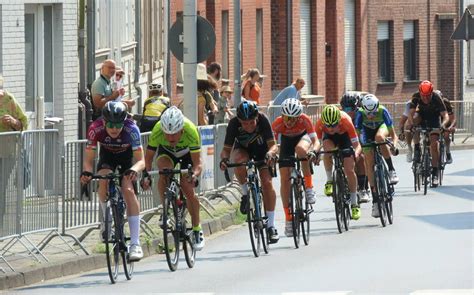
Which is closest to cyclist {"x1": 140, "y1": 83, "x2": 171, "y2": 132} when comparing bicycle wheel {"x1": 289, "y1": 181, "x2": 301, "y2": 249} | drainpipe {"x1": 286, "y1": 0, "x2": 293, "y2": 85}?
bicycle wheel {"x1": 289, "y1": 181, "x2": 301, "y2": 249}

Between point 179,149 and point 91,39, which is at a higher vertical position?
point 91,39

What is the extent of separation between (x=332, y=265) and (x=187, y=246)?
4.76 ft

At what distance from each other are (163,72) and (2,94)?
20222 mm

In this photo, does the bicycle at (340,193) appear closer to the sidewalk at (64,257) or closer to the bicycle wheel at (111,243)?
the sidewalk at (64,257)

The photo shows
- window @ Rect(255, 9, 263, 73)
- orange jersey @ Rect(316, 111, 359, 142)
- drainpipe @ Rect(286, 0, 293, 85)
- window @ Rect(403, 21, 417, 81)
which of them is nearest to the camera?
orange jersey @ Rect(316, 111, 359, 142)

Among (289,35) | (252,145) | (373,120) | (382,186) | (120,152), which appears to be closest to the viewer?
(120,152)

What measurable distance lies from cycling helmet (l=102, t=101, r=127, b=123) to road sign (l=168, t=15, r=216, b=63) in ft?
22.5

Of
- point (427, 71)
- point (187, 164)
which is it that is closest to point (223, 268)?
point (187, 164)

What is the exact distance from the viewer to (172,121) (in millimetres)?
18797

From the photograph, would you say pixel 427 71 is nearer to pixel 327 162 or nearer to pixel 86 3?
pixel 86 3

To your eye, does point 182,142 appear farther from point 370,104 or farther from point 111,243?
point 370,104

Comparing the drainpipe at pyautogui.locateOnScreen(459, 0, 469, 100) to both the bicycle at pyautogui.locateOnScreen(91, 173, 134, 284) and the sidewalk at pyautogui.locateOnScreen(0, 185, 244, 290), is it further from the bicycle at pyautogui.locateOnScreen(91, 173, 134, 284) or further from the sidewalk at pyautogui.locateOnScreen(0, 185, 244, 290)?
the bicycle at pyautogui.locateOnScreen(91, 173, 134, 284)

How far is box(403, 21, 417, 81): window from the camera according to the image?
5759cm

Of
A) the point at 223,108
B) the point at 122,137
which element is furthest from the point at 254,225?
the point at 223,108
